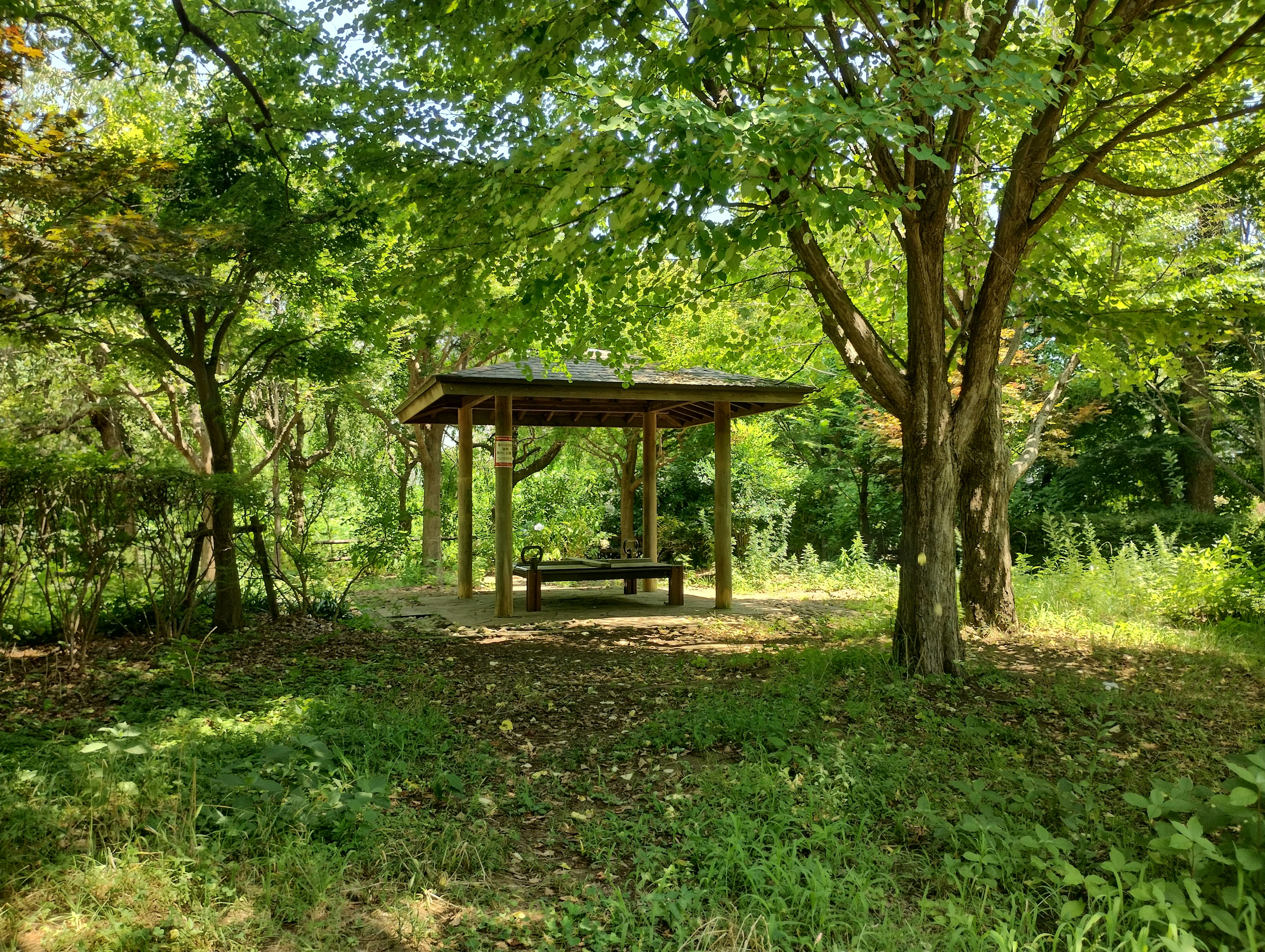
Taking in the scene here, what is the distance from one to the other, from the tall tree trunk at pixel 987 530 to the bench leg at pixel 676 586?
3.76m

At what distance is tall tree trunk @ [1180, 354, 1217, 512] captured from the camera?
16422 millimetres

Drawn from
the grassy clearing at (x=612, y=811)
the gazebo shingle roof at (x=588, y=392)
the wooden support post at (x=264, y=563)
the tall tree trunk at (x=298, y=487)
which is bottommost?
the grassy clearing at (x=612, y=811)

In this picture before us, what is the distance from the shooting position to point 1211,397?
15867 mm

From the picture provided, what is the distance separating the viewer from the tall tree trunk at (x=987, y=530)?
8.55 meters

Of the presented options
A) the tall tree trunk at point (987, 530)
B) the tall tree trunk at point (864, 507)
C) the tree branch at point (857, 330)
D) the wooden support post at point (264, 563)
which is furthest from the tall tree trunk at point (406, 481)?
the tree branch at point (857, 330)

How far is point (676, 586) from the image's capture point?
1138 cm

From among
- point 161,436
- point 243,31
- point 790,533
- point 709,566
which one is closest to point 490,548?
point 709,566

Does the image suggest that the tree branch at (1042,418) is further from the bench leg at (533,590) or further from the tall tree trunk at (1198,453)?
the tall tree trunk at (1198,453)

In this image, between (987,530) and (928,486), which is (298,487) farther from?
(987,530)

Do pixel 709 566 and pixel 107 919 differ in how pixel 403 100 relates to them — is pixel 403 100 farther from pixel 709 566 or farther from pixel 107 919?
pixel 709 566

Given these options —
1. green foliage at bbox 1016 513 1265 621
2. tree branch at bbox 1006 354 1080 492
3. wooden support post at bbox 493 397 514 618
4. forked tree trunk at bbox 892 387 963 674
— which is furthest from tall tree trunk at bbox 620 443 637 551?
forked tree trunk at bbox 892 387 963 674

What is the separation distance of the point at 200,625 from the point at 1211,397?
17069mm

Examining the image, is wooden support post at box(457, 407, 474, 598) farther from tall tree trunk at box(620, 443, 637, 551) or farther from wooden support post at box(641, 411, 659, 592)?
tall tree trunk at box(620, 443, 637, 551)

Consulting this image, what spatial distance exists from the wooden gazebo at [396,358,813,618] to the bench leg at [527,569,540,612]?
0.74ft
